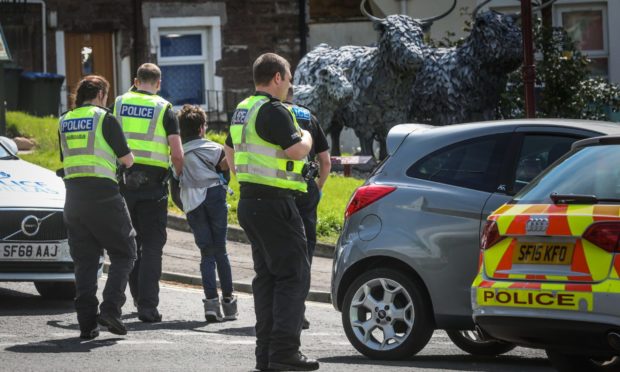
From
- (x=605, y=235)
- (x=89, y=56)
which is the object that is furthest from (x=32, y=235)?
(x=89, y=56)

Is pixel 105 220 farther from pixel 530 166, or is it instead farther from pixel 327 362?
pixel 530 166

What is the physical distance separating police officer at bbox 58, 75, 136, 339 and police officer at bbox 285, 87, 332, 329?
1247 mm

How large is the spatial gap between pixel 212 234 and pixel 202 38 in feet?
56.4

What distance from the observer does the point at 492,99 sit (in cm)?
2048

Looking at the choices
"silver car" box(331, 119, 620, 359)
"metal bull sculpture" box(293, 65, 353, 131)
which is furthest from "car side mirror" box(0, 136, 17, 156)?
"metal bull sculpture" box(293, 65, 353, 131)

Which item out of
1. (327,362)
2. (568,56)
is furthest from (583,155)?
(568,56)

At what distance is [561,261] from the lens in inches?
325

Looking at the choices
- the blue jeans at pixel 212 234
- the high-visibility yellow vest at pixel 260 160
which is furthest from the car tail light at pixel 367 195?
the blue jeans at pixel 212 234

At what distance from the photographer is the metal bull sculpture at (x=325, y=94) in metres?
21.9

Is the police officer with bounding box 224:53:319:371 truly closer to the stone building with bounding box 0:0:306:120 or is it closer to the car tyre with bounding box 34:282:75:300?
the car tyre with bounding box 34:282:75:300

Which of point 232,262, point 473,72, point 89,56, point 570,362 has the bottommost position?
point 232,262

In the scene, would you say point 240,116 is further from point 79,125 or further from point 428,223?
point 79,125

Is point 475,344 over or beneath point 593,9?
beneath

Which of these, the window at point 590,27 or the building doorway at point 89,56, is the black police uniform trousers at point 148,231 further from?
the window at point 590,27
